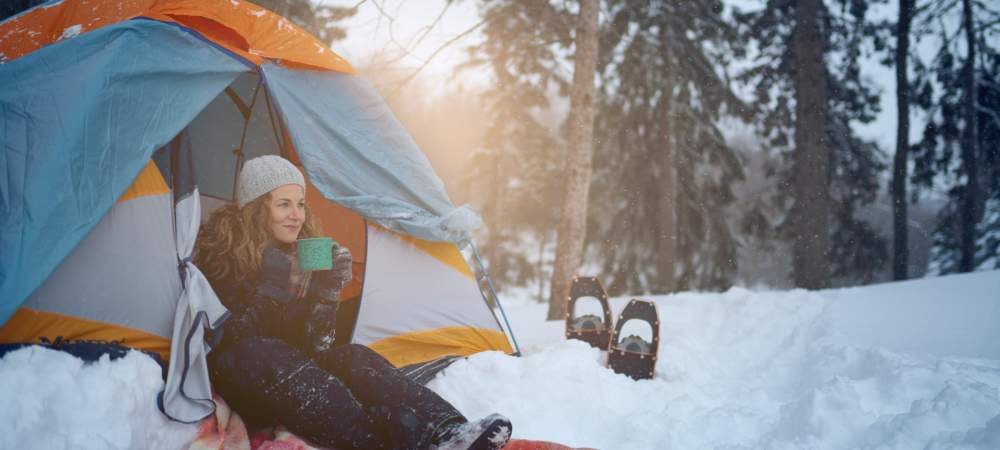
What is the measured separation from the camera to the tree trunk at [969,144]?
8.47 m

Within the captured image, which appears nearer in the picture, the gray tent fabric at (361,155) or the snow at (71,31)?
the snow at (71,31)

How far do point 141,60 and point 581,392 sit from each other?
2692mm

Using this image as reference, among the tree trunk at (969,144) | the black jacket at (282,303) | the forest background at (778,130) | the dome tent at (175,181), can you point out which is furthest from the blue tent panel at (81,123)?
the tree trunk at (969,144)

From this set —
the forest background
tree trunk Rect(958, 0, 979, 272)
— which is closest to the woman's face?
the forest background

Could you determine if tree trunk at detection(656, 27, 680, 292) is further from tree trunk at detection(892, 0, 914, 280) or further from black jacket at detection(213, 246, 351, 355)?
black jacket at detection(213, 246, 351, 355)

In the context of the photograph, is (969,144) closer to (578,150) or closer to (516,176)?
(578,150)

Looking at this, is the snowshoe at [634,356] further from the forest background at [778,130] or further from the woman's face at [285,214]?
the forest background at [778,130]

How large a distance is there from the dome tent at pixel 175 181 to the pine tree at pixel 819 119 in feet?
21.9

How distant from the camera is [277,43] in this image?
121 inches

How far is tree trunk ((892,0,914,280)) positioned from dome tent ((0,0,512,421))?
859 centimetres

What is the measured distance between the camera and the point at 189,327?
2248 millimetres

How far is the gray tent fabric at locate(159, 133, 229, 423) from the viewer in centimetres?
208

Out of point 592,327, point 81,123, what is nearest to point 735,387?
point 592,327

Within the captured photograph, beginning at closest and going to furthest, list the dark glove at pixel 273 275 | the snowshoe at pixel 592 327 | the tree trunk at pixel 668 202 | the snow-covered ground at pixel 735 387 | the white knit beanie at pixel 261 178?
the snow-covered ground at pixel 735 387
the dark glove at pixel 273 275
the white knit beanie at pixel 261 178
the snowshoe at pixel 592 327
the tree trunk at pixel 668 202
